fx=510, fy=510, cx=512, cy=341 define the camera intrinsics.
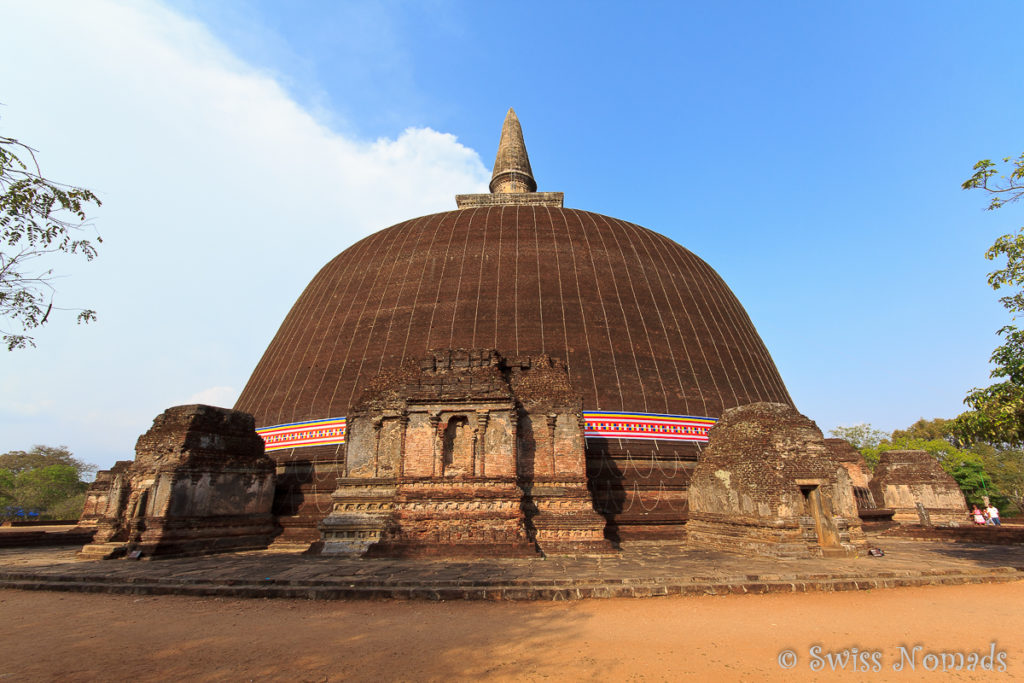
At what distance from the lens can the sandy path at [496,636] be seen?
13.9ft

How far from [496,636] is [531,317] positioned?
499 inches

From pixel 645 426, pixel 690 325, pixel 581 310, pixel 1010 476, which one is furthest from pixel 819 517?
pixel 1010 476

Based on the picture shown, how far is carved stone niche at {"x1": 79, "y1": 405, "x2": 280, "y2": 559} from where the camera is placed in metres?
11.1

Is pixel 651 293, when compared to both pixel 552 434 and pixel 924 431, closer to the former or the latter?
pixel 552 434

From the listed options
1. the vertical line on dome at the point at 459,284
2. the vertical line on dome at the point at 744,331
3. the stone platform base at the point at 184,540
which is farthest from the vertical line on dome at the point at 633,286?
the stone platform base at the point at 184,540

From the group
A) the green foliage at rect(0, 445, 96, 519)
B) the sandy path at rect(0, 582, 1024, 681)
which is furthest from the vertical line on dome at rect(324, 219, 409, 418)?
the green foliage at rect(0, 445, 96, 519)

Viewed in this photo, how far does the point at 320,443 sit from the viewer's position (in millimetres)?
15969

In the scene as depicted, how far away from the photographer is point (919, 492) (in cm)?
1812

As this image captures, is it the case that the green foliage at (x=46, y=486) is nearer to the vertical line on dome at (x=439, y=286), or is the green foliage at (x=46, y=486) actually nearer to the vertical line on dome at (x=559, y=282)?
the vertical line on dome at (x=439, y=286)

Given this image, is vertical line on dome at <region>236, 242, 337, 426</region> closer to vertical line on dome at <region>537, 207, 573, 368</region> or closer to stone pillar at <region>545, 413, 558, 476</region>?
vertical line on dome at <region>537, 207, 573, 368</region>

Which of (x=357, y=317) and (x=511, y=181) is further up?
(x=511, y=181)

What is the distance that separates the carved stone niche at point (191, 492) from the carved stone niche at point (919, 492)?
67.5ft

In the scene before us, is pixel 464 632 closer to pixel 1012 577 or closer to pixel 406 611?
pixel 406 611

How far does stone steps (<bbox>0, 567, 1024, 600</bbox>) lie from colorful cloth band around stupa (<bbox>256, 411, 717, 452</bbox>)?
755 cm
